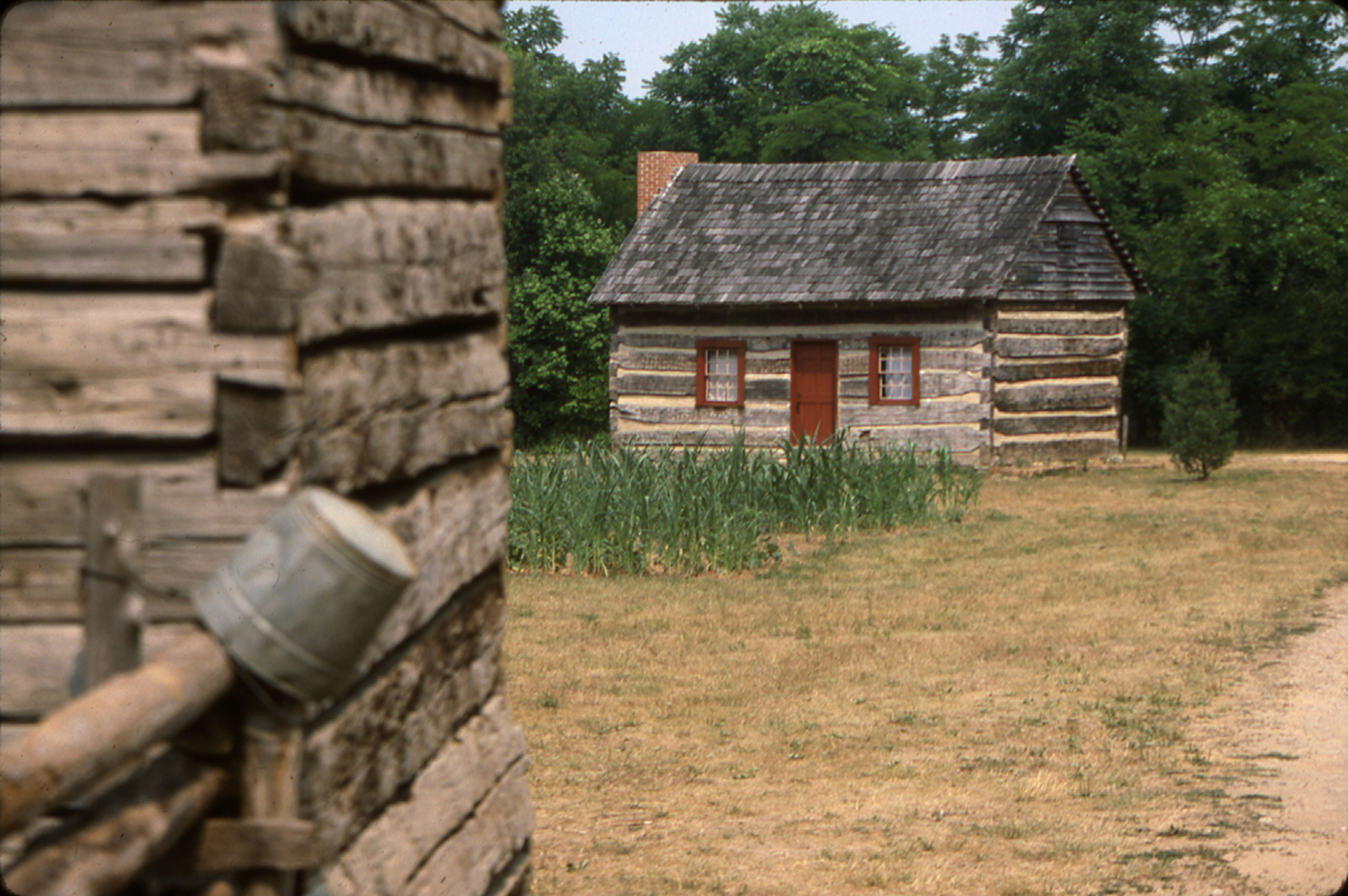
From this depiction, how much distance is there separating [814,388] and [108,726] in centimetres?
2256

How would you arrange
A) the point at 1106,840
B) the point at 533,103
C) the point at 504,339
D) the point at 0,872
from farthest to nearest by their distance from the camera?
1. the point at 533,103
2. the point at 1106,840
3. the point at 504,339
4. the point at 0,872

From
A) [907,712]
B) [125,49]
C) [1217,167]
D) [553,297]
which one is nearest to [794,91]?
[553,297]

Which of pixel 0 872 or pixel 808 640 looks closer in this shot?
pixel 0 872

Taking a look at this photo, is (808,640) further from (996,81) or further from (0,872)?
(996,81)

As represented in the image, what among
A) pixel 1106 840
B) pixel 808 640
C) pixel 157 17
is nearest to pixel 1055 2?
pixel 808 640

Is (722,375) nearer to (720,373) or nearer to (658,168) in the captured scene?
(720,373)

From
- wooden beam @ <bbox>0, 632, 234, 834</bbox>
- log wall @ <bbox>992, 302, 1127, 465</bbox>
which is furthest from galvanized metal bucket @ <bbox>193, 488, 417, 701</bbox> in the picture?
log wall @ <bbox>992, 302, 1127, 465</bbox>

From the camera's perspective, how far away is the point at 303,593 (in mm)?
2303

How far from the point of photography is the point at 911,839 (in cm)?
609

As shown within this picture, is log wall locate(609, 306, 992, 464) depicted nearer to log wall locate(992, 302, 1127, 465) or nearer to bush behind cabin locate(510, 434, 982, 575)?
log wall locate(992, 302, 1127, 465)

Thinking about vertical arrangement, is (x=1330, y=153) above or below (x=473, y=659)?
above

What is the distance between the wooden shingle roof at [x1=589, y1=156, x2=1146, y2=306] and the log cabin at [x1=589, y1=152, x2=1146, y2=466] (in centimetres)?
4

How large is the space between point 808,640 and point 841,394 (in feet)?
47.0

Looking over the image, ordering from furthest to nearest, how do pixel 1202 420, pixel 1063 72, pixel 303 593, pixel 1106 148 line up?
pixel 1063 72
pixel 1106 148
pixel 1202 420
pixel 303 593
